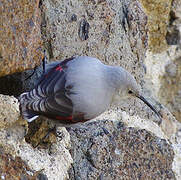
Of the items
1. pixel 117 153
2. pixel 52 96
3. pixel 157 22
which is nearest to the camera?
pixel 52 96

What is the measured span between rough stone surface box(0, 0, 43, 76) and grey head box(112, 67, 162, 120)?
0.47 metres

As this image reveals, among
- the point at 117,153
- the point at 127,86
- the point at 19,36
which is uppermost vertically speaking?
the point at 19,36

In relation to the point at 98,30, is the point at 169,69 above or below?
below

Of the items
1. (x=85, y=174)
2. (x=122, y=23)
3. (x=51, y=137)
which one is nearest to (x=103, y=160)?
(x=85, y=174)

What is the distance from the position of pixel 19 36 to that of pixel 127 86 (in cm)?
74

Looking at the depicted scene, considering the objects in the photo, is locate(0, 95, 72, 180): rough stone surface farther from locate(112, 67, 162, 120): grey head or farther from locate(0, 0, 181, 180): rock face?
locate(112, 67, 162, 120): grey head

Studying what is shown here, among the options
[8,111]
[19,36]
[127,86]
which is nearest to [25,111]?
[8,111]

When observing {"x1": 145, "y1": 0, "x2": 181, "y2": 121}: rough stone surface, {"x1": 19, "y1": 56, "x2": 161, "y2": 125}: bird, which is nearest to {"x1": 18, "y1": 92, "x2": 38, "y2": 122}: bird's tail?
{"x1": 19, "y1": 56, "x2": 161, "y2": 125}: bird

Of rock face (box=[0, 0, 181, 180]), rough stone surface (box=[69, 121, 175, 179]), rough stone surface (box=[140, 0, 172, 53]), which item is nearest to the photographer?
rock face (box=[0, 0, 181, 180])

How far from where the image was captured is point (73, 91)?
1614 millimetres

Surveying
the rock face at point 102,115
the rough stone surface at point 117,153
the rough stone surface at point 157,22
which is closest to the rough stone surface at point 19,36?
the rock face at point 102,115

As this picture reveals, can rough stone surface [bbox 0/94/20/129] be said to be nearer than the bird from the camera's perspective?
Yes

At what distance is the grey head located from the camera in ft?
5.98

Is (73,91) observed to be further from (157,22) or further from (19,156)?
(157,22)
